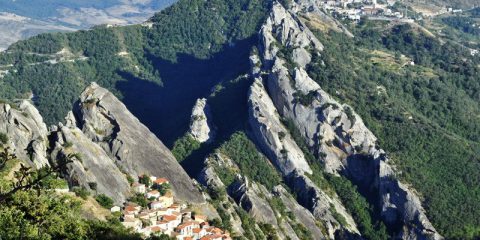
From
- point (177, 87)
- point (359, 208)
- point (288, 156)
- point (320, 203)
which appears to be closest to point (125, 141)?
point (320, 203)

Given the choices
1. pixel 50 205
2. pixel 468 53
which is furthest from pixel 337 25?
pixel 50 205

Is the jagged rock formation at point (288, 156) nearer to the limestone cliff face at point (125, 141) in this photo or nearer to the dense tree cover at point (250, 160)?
the dense tree cover at point (250, 160)

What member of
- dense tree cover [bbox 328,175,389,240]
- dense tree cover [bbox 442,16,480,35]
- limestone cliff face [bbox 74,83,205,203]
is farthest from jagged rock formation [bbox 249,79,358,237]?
dense tree cover [bbox 442,16,480,35]

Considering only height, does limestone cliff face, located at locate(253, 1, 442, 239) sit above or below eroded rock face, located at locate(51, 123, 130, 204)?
below

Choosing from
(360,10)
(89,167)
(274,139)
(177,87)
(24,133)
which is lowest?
(360,10)

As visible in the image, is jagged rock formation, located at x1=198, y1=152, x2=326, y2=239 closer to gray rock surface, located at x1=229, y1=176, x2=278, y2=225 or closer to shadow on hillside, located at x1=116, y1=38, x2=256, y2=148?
gray rock surface, located at x1=229, y1=176, x2=278, y2=225

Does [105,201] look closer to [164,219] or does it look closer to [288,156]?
[164,219]
